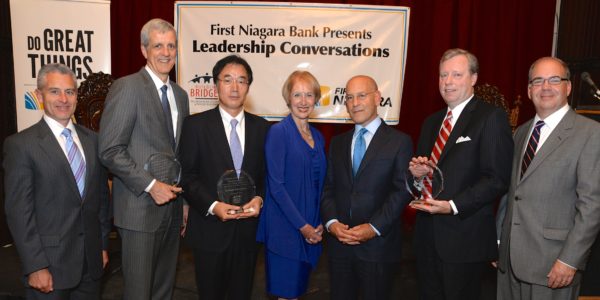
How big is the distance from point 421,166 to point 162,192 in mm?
1267

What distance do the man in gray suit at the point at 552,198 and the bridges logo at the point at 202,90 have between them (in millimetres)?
3416

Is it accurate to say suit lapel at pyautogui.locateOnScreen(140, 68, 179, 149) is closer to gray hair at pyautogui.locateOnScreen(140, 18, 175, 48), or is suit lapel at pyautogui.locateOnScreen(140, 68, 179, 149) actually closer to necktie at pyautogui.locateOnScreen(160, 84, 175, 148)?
necktie at pyautogui.locateOnScreen(160, 84, 175, 148)

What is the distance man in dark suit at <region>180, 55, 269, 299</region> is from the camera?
2.38 metres

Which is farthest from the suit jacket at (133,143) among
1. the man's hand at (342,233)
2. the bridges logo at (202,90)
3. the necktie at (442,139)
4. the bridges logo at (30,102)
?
the bridges logo at (30,102)

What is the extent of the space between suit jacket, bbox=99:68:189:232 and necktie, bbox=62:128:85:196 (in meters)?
0.10

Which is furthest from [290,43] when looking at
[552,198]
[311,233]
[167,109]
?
[552,198]

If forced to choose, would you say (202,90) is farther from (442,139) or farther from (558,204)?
(558,204)

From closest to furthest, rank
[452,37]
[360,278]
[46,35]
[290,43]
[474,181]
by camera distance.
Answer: [474,181] → [360,278] → [46,35] → [290,43] → [452,37]

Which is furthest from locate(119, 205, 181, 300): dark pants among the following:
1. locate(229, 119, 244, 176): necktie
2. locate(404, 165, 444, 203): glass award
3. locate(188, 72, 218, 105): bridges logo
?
locate(188, 72, 218, 105): bridges logo

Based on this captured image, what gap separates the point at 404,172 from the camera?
2322mm

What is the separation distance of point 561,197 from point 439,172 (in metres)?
0.56

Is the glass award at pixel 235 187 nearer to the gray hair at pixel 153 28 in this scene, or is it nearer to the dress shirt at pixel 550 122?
the gray hair at pixel 153 28

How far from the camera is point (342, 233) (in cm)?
232

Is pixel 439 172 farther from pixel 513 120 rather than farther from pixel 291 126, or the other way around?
pixel 513 120
